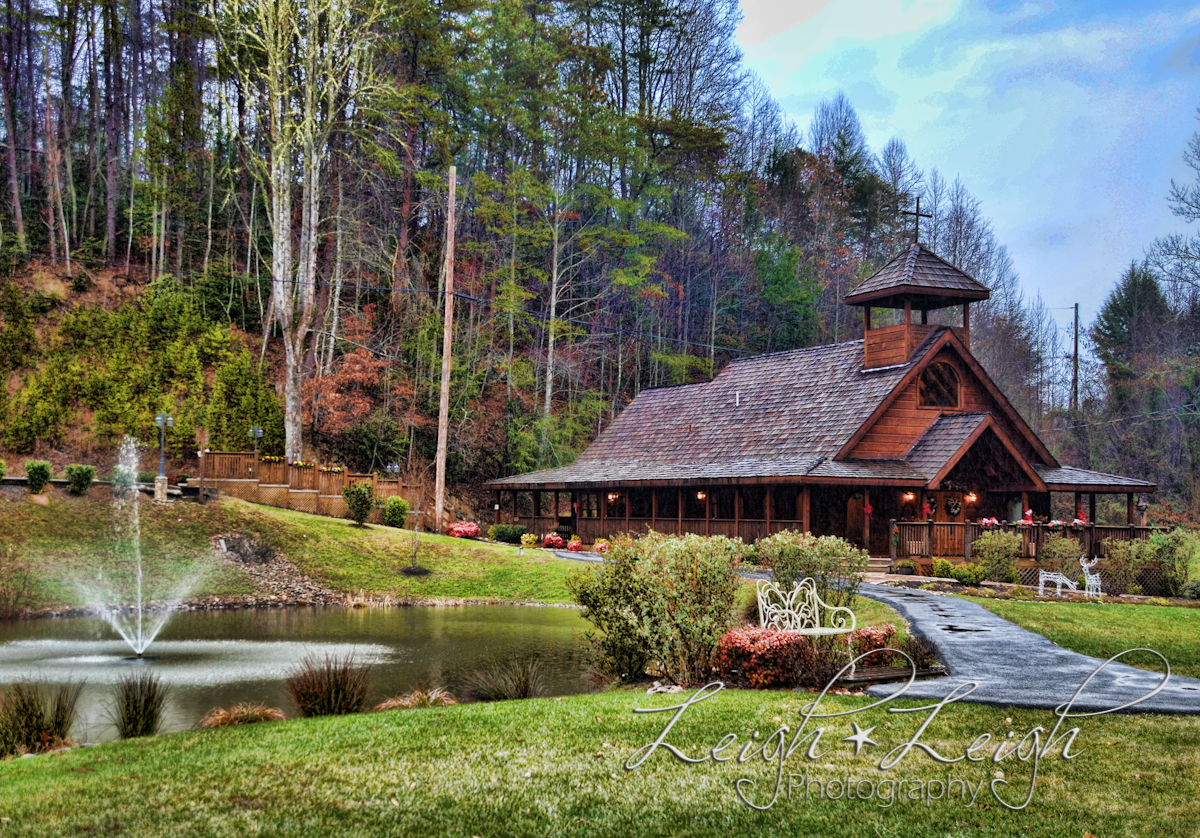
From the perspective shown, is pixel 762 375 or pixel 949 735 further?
pixel 762 375

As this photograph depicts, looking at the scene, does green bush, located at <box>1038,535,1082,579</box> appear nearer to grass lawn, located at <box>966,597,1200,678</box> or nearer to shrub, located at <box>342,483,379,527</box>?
grass lawn, located at <box>966,597,1200,678</box>

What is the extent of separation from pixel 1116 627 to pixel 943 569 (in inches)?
332

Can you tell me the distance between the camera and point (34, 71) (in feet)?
152

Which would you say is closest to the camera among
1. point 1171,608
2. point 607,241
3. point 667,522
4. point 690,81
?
point 1171,608

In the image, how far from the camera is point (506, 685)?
38.2 feet

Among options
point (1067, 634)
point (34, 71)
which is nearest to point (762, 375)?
point (1067, 634)

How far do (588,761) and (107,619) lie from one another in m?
16.4

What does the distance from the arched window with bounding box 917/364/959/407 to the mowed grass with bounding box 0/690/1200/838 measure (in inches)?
868

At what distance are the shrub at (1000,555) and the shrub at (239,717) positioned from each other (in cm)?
1815

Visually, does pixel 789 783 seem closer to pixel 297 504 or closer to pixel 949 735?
pixel 949 735

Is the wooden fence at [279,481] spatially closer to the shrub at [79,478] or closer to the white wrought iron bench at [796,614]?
the shrub at [79,478]

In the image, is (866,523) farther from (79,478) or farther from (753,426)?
(79,478)

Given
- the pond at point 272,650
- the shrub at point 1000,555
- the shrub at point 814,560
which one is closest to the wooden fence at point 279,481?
the pond at point 272,650

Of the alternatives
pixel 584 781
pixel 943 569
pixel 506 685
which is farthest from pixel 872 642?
pixel 943 569
